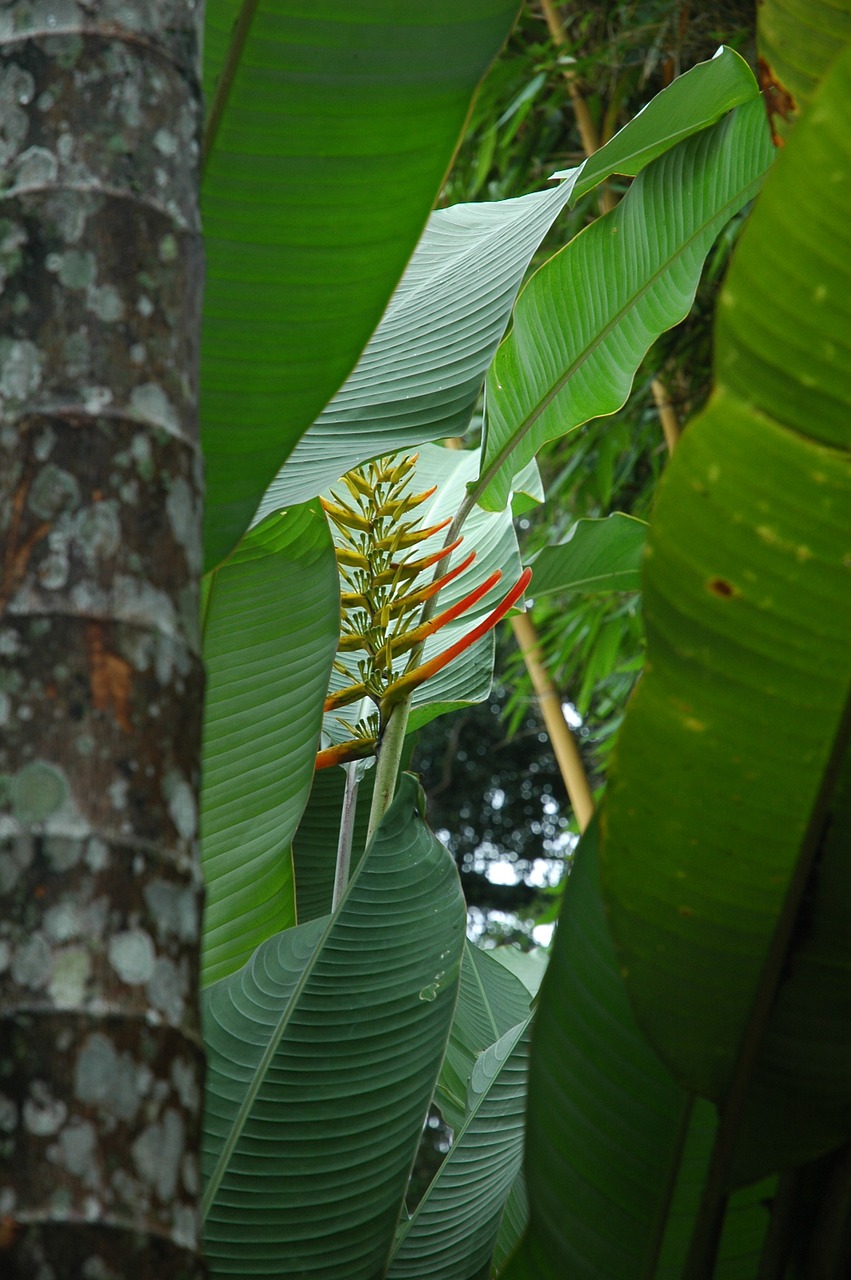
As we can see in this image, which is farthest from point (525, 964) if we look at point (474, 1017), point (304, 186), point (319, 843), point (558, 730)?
point (558, 730)

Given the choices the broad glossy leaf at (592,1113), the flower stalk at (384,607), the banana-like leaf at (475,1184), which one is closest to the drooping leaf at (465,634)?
the flower stalk at (384,607)

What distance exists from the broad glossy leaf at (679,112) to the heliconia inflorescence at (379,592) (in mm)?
270

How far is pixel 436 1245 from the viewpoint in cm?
71

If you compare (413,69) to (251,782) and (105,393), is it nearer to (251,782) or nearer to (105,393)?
(105,393)

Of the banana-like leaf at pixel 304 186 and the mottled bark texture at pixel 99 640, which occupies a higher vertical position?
the banana-like leaf at pixel 304 186

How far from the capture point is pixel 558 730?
10.1 ft

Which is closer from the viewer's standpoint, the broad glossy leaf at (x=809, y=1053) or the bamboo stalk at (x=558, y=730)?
the broad glossy leaf at (x=809, y=1053)

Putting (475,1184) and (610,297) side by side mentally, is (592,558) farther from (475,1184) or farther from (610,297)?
(475,1184)

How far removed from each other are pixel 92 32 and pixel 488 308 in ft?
1.60

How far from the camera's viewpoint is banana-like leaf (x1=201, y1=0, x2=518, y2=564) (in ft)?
1.65

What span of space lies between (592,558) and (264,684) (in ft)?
1.60

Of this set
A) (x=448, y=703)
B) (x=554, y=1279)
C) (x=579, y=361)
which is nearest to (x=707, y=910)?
(x=554, y=1279)

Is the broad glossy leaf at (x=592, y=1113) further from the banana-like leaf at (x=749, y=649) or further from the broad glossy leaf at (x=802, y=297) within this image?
the broad glossy leaf at (x=802, y=297)

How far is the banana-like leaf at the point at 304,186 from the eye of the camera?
50cm
